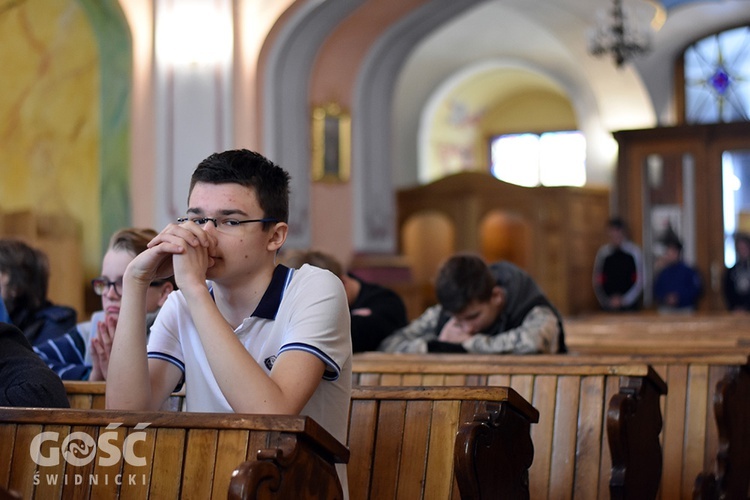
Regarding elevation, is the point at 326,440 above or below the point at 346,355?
below

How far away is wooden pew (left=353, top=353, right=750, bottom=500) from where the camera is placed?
12.8ft

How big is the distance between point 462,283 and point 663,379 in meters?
0.94

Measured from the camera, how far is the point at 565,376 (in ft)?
12.6

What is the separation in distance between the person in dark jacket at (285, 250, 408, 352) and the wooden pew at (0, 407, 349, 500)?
2529mm

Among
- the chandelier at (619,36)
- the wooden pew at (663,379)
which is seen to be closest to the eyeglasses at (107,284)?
the wooden pew at (663,379)

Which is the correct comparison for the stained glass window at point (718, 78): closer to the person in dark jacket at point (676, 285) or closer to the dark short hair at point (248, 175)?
the person in dark jacket at point (676, 285)

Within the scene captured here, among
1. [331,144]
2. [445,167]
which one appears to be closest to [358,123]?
[331,144]

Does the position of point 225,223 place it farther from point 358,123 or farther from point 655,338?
point 358,123

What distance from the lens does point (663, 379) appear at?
4301mm

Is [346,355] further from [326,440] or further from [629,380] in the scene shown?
[629,380]

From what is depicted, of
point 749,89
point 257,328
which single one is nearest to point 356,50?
point 749,89

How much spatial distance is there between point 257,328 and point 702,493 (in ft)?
7.28

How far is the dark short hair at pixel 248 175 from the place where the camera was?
8.68 feet

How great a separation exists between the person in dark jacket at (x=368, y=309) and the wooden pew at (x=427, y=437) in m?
1.85
